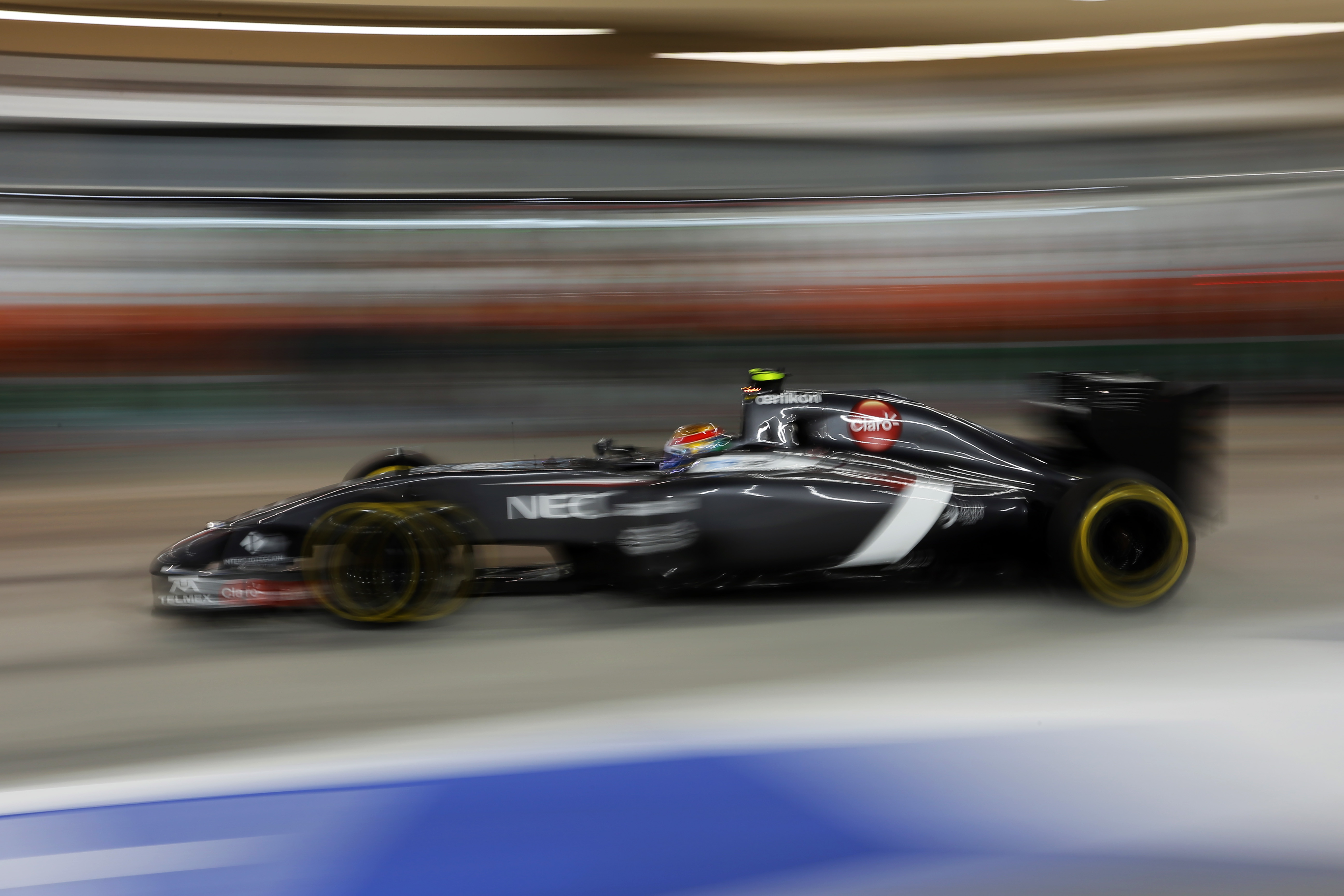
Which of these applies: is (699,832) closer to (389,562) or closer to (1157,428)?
(389,562)

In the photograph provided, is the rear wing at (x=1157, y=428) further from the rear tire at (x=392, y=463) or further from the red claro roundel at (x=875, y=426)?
the rear tire at (x=392, y=463)

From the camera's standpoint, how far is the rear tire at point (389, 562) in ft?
9.81

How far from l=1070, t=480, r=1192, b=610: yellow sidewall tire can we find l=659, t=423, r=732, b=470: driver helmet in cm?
122

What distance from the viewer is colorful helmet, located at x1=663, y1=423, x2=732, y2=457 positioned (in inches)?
136

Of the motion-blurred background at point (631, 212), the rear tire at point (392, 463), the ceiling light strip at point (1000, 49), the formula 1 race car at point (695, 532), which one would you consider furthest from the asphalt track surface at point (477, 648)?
the ceiling light strip at point (1000, 49)

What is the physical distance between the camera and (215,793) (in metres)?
2.22

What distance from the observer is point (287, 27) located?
10.0 metres

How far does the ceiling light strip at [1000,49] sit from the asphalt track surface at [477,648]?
27.7ft

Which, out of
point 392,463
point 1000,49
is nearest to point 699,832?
point 392,463

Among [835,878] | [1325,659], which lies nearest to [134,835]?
[835,878]

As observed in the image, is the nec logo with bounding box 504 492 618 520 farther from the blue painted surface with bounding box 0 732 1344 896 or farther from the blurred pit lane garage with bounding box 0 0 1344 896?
the blue painted surface with bounding box 0 732 1344 896

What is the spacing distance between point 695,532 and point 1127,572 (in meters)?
1.42

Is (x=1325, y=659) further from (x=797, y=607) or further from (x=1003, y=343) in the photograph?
(x=1003, y=343)

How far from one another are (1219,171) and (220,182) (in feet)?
35.5
